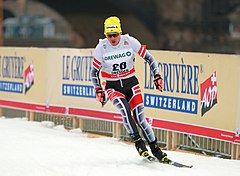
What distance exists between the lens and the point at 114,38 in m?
9.97

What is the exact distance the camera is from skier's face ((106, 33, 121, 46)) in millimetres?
9926

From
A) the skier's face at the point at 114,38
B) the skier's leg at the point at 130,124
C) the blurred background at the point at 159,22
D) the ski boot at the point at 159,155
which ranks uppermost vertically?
the blurred background at the point at 159,22

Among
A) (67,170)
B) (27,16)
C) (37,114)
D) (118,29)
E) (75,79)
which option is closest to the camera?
(67,170)

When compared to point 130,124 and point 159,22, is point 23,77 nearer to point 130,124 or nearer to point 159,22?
point 130,124

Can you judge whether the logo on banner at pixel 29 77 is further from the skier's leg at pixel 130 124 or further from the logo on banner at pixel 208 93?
the skier's leg at pixel 130 124

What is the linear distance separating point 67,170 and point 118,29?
221 cm

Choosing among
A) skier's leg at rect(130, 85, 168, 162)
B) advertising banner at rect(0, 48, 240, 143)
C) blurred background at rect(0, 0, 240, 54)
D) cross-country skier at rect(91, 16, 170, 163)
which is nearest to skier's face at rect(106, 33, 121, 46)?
cross-country skier at rect(91, 16, 170, 163)

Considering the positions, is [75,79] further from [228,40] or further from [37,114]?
[228,40]

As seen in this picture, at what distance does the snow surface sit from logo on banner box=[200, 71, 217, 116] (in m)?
1.25

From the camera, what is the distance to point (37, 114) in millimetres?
16766

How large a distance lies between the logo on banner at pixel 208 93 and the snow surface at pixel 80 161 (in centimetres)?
125

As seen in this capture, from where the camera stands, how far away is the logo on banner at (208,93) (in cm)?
1207

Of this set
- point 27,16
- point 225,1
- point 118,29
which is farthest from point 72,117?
point 27,16

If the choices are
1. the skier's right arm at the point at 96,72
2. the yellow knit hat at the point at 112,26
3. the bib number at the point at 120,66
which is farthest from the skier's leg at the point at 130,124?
the yellow knit hat at the point at 112,26
